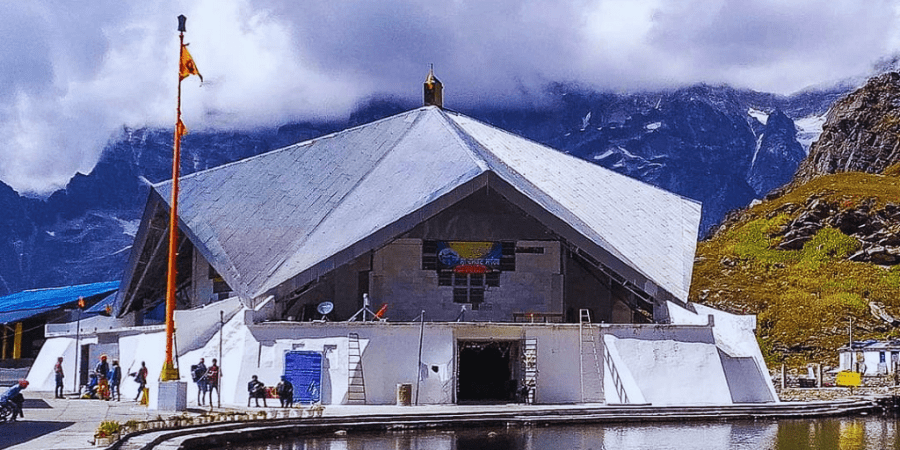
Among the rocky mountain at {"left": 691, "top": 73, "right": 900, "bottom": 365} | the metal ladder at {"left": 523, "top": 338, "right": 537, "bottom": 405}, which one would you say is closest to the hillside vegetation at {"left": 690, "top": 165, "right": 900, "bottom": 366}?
the rocky mountain at {"left": 691, "top": 73, "right": 900, "bottom": 365}

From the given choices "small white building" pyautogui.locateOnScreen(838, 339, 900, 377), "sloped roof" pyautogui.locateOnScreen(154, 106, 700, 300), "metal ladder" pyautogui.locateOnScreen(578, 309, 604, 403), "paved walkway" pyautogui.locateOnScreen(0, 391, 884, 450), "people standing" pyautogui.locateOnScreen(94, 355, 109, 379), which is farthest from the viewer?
"small white building" pyautogui.locateOnScreen(838, 339, 900, 377)

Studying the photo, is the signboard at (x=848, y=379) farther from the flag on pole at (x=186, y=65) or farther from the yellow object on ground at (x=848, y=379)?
the flag on pole at (x=186, y=65)

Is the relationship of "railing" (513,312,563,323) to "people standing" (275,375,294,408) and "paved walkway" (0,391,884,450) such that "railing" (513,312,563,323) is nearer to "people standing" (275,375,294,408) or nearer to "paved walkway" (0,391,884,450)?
"paved walkway" (0,391,884,450)

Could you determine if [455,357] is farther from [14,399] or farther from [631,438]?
[14,399]

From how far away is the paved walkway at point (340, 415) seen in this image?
72.0 feet

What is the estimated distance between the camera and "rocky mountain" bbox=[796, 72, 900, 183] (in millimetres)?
118750

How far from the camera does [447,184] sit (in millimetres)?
36062

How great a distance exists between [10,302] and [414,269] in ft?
90.9

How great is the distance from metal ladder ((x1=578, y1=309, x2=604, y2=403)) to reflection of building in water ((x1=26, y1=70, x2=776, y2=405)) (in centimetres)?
4

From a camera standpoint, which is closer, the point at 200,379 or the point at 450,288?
the point at 200,379

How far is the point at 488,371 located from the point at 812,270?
3862 centimetres

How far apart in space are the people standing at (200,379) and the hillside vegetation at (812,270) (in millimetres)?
33837

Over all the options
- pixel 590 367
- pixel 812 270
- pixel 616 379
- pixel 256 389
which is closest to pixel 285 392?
pixel 256 389

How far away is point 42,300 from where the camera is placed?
55.8 m
